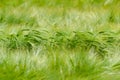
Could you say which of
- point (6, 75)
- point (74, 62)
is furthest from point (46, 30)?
point (6, 75)

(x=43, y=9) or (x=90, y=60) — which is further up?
(x=43, y=9)

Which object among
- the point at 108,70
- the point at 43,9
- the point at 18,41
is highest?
the point at 43,9

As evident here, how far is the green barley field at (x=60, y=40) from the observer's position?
2537mm

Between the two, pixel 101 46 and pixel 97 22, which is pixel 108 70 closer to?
pixel 101 46

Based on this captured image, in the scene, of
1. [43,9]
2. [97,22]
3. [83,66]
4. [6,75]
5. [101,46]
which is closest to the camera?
[6,75]

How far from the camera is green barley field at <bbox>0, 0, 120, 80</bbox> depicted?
2537mm

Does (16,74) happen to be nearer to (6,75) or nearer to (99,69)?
(6,75)

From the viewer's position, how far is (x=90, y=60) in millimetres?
2635

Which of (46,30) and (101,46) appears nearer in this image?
(101,46)

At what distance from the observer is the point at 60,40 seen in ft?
10.7

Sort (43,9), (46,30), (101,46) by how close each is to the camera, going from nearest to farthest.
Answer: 1. (101,46)
2. (46,30)
3. (43,9)

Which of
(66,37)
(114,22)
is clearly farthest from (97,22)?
(66,37)

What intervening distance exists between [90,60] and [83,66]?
87 mm

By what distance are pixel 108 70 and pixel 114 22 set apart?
4.65ft
